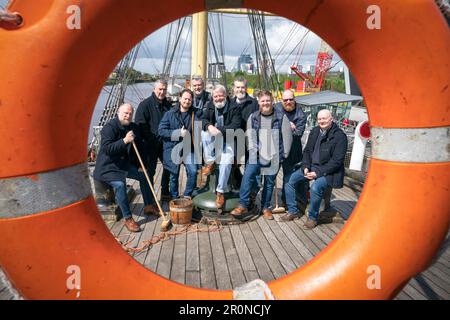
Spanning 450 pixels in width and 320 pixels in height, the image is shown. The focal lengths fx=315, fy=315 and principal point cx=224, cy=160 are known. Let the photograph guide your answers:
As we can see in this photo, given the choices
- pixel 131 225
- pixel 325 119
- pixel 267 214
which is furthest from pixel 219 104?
pixel 131 225

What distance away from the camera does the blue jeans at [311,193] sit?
3270 millimetres

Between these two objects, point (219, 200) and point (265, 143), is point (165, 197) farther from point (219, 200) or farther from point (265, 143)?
point (265, 143)

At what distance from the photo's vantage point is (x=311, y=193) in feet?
10.9

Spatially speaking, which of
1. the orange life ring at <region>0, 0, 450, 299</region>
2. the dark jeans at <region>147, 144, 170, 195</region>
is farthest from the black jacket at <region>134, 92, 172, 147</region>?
the orange life ring at <region>0, 0, 450, 299</region>

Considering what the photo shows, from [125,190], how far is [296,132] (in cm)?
199

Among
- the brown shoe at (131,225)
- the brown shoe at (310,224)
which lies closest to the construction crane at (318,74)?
the brown shoe at (310,224)

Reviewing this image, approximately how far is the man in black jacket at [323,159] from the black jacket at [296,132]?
0.69 ft

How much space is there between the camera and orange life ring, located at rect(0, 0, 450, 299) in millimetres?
1283

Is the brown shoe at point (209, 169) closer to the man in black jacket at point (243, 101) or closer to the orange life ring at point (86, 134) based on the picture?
the man in black jacket at point (243, 101)

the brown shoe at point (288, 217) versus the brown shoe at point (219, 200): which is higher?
the brown shoe at point (219, 200)

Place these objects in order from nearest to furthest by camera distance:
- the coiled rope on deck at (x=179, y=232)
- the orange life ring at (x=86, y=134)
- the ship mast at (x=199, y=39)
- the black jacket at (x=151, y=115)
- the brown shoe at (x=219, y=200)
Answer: the orange life ring at (x=86, y=134) → the coiled rope on deck at (x=179, y=232) → the brown shoe at (x=219, y=200) → the black jacket at (x=151, y=115) → the ship mast at (x=199, y=39)
